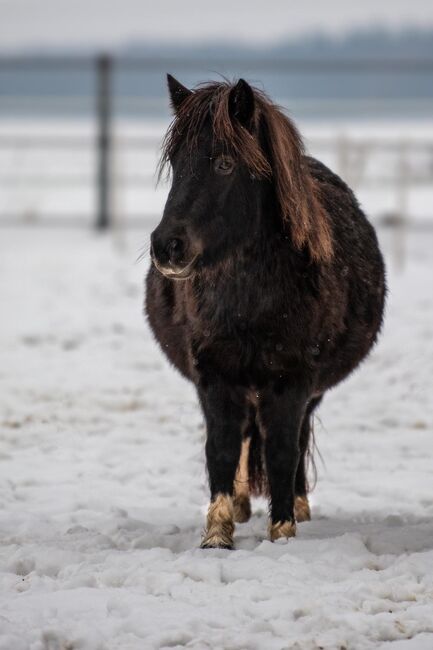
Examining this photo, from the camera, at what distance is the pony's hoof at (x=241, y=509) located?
474 cm

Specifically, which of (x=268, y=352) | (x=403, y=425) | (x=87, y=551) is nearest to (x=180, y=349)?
(x=268, y=352)

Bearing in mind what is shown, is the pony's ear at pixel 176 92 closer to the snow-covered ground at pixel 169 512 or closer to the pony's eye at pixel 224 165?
the pony's eye at pixel 224 165

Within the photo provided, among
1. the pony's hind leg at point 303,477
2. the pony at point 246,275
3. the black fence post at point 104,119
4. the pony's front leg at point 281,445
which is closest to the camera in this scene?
the pony at point 246,275

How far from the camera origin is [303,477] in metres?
4.76

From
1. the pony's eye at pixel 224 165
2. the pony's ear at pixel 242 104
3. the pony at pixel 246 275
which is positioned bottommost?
the pony at pixel 246 275

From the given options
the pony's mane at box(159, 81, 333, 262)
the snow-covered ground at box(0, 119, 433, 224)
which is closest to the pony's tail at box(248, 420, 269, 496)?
the pony's mane at box(159, 81, 333, 262)

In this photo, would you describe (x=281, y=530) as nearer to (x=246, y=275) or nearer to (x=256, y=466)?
(x=256, y=466)

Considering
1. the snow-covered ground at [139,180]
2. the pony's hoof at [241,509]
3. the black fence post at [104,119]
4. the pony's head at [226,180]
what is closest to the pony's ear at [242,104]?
the pony's head at [226,180]

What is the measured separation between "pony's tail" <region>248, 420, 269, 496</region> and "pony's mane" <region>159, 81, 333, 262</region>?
857 mm

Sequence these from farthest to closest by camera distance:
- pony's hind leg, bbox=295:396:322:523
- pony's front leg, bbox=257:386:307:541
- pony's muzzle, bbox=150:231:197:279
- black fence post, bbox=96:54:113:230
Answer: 1. black fence post, bbox=96:54:113:230
2. pony's hind leg, bbox=295:396:322:523
3. pony's front leg, bbox=257:386:307:541
4. pony's muzzle, bbox=150:231:197:279

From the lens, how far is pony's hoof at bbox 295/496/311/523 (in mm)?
4707

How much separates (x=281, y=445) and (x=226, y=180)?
973 millimetres

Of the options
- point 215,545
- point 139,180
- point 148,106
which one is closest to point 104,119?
point 148,106

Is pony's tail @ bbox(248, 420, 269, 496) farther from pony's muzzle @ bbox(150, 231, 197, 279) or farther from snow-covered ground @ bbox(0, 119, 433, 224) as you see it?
snow-covered ground @ bbox(0, 119, 433, 224)
